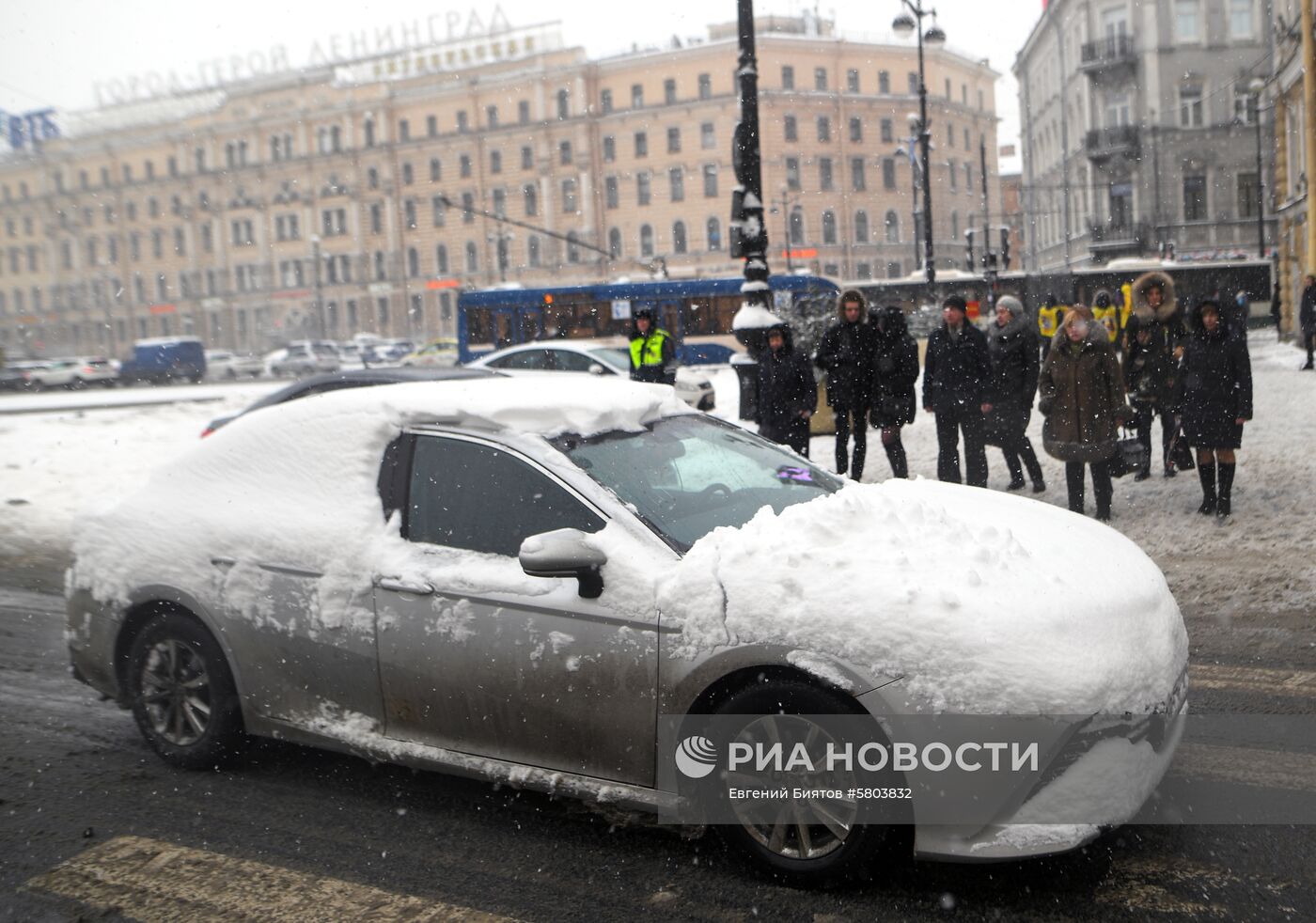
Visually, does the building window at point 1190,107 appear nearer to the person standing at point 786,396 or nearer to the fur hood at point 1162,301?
the fur hood at point 1162,301

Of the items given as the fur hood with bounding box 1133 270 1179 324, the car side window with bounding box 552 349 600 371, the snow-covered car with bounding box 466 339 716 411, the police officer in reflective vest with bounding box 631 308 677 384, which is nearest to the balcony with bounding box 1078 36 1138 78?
the snow-covered car with bounding box 466 339 716 411

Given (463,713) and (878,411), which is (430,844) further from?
(878,411)

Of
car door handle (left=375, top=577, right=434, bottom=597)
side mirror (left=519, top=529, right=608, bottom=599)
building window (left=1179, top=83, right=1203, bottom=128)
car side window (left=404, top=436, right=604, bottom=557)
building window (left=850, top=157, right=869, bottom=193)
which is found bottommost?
car door handle (left=375, top=577, right=434, bottom=597)

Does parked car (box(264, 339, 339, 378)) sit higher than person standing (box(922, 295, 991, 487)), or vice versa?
parked car (box(264, 339, 339, 378))

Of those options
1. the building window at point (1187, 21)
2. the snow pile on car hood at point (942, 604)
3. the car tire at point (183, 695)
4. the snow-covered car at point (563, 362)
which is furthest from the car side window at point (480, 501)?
the building window at point (1187, 21)

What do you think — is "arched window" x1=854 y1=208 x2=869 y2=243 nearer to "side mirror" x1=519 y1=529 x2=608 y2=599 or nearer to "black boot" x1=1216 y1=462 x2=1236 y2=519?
"black boot" x1=1216 y1=462 x2=1236 y2=519

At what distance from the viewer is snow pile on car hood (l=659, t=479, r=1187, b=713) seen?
319 centimetres

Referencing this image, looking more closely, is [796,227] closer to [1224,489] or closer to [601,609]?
[1224,489]

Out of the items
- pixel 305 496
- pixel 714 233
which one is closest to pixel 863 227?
pixel 714 233

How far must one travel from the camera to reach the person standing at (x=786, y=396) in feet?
32.8

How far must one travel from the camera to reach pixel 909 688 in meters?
3.21

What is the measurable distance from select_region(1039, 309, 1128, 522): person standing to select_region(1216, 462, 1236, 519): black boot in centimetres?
89

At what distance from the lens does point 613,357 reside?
75.6ft

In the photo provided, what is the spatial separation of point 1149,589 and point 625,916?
1901 mm
